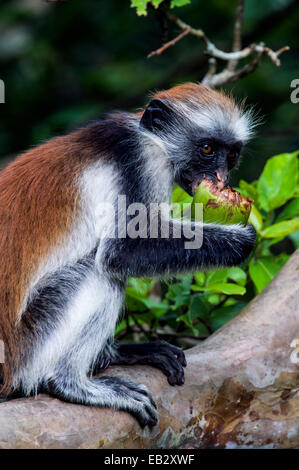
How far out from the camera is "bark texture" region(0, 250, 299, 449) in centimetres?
422

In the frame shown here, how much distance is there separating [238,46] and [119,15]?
4634mm

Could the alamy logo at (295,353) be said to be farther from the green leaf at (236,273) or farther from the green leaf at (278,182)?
the green leaf at (278,182)

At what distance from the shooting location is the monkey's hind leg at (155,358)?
4.68m

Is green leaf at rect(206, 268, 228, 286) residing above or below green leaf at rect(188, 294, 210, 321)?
above

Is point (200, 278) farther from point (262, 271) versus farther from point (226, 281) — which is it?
point (262, 271)

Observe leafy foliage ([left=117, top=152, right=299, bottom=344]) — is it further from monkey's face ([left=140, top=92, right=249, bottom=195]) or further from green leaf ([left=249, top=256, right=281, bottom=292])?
monkey's face ([left=140, top=92, right=249, bottom=195])

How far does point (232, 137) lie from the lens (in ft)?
16.9

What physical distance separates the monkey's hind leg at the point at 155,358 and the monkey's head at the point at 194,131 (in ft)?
4.03

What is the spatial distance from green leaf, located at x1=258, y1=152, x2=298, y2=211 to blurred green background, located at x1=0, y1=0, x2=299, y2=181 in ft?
13.3

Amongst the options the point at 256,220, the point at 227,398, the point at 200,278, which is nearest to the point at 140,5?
the point at 256,220

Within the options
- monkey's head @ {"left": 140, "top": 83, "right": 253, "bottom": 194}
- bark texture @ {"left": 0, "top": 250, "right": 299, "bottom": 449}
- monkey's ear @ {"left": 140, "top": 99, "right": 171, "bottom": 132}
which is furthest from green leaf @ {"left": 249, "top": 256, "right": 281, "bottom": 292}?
monkey's ear @ {"left": 140, "top": 99, "right": 171, "bottom": 132}

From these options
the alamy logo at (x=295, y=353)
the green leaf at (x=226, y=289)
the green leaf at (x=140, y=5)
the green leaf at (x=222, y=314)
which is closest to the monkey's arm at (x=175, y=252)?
the green leaf at (x=226, y=289)
